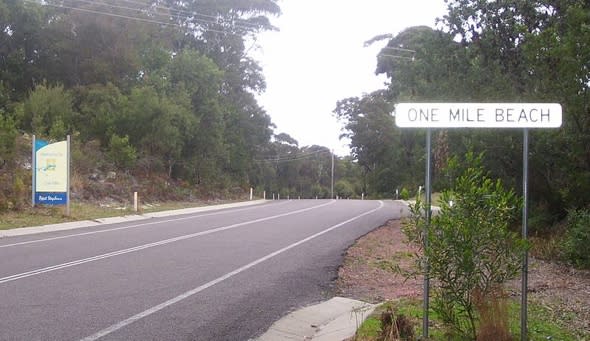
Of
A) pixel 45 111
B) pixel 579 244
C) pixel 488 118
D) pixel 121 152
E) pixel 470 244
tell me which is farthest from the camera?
pixel 121 152

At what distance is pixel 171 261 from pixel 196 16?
4565cm

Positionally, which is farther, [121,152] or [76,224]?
[121,152]

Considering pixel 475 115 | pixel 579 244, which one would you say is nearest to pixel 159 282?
pixel 475 115

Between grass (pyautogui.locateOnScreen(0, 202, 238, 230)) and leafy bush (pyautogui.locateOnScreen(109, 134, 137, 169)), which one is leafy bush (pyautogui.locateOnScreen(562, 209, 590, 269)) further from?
leafy bush (pyautogui.locateOnScreen(109, 134, 137, 169))

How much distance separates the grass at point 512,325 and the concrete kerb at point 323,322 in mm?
204

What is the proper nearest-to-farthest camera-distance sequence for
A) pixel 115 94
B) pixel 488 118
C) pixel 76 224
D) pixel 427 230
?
1. pixel 427 230
2. pixel 488 118
3. pixel 76 224
4. pixel 115 94

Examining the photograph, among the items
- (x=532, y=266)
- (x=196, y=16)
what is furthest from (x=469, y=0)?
(x=196, y=16)

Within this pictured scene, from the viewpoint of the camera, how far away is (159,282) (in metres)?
9.98

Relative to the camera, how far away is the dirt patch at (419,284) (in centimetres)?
826

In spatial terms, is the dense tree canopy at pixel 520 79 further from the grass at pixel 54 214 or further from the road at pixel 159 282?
the grass at pixel 54 214

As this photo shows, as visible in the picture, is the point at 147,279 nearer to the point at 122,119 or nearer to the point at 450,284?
the point at 450,284

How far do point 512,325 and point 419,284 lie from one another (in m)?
3.72

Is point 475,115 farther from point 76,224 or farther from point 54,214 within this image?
point 54,214

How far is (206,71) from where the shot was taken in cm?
4503
